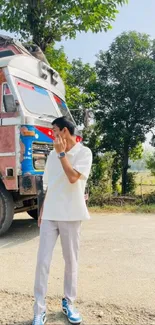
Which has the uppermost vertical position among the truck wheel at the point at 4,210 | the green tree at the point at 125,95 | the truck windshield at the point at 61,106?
the green tree at the point at 125,95

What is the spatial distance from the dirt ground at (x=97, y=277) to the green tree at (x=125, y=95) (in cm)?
1006

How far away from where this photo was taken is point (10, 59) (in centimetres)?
544

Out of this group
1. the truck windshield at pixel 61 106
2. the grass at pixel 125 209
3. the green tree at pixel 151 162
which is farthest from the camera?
the green tree at pixel 151 162

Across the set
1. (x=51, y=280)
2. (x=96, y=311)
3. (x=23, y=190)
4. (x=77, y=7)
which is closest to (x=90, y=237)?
(x=23, y=190)

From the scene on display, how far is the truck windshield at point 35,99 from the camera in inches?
212

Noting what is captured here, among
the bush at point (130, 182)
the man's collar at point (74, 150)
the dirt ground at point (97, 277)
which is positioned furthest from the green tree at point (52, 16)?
the bush at point (130, 182)

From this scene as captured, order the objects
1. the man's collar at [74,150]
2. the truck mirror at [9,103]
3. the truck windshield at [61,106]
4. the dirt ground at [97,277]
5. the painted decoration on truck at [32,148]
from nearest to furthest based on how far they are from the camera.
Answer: the man's collar at [74,150], the dirt ground at [97,277], the painted decoration on truck at [32,148], the truck mirror at [9,103], the truck windshield at [61,106]

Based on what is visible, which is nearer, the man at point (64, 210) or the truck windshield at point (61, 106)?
the man at point (64, 210)

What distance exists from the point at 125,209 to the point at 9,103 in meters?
4.56

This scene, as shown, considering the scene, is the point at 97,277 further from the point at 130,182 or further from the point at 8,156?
the point at 130,182

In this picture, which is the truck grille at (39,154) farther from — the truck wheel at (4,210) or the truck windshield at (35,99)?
the truck wheel at (4,210)

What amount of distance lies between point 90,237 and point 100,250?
30.8 inches

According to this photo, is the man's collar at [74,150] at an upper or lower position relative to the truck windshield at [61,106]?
lower

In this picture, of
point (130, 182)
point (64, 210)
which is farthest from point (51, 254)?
point (130, 182)
